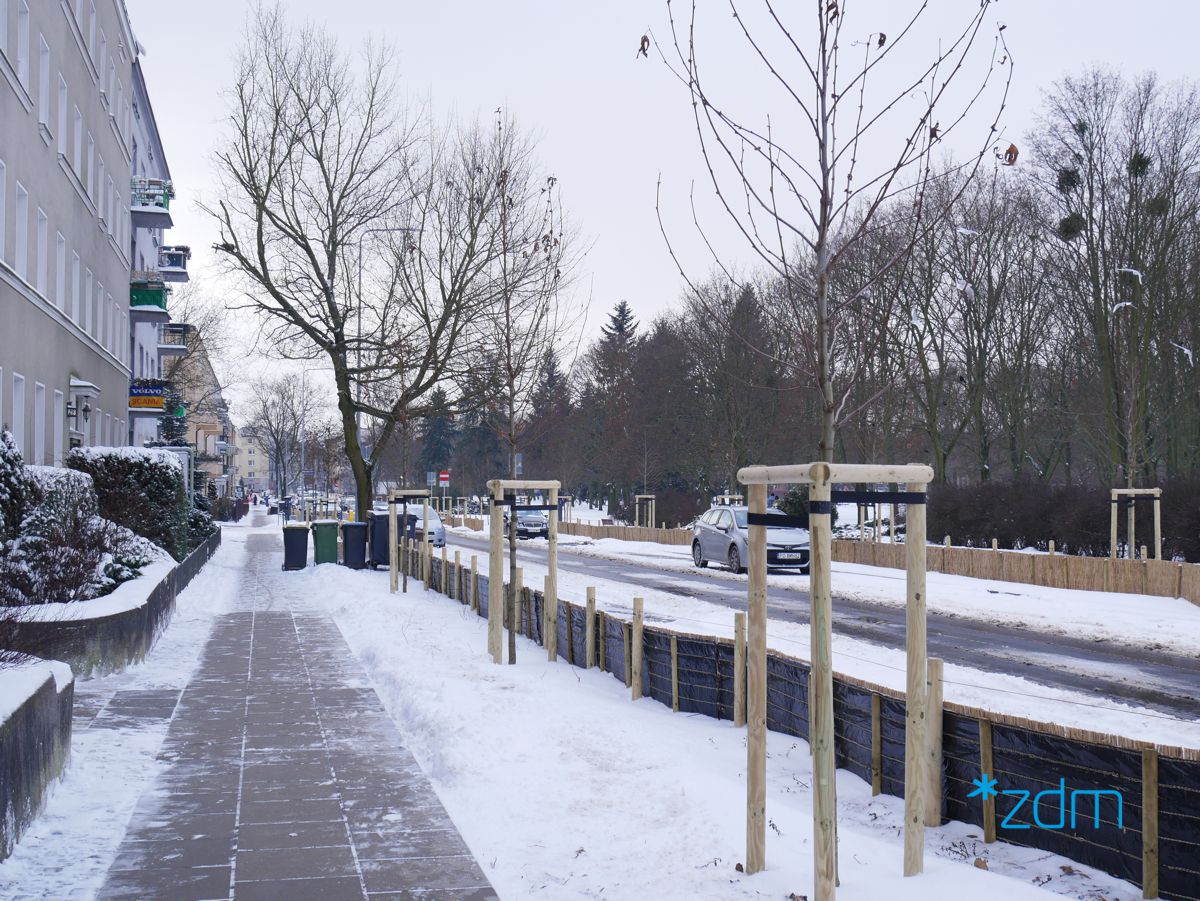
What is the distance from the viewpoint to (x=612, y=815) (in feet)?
20.2

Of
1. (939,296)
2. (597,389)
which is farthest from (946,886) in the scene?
(597,389)

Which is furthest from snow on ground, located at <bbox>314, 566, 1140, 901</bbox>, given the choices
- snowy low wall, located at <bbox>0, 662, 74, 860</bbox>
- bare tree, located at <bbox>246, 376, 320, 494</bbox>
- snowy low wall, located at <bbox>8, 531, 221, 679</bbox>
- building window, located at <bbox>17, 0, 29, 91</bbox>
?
bare tree, located at <bbox>246, 376, 320, 494</bbox>

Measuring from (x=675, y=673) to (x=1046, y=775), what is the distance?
13.3ft

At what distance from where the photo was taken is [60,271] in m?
24.3

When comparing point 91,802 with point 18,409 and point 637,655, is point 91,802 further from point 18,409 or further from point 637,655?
point 18,409

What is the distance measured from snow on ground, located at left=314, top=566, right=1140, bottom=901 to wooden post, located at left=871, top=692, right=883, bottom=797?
0.09m

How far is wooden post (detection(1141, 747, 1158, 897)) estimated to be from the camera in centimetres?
494

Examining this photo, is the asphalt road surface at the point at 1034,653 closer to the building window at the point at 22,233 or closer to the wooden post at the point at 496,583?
the wooden post at the point at 496,583

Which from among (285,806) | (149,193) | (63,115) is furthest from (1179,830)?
(149,193)

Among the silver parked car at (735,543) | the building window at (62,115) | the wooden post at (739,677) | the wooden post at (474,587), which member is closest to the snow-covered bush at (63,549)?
the wooden post at (474,587)

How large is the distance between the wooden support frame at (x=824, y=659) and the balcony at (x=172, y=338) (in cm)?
5215

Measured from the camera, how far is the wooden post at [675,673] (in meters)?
9.30

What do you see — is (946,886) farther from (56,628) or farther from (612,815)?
(56,628)

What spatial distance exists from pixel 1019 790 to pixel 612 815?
208 centimetres
